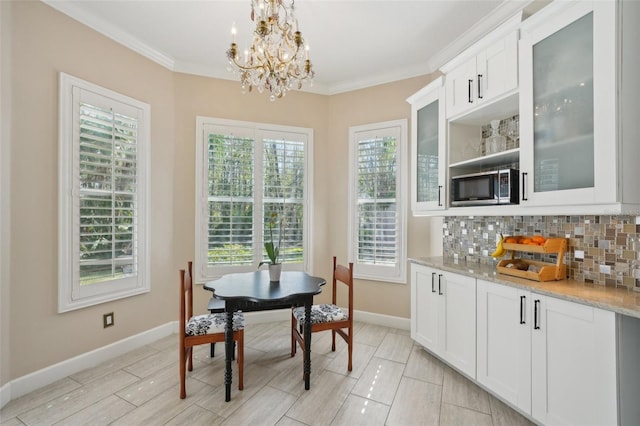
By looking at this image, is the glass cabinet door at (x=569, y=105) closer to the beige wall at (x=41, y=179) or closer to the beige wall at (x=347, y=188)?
the beige wall at (x=347, y=188)

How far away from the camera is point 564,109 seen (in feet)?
5.73

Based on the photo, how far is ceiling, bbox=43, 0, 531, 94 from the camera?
2.46 metres

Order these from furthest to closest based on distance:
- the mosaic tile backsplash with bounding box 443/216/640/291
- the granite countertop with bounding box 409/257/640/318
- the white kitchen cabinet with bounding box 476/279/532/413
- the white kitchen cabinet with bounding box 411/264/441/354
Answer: the white kitchen cabinet with bounding box 411/264/441/354, the white kitchen cabinet with bounding box 476/279/532/413, the mosaic tile backsplash with bounding box 443/216/640/291, the granite countertop with bounding box 409/257/640/318

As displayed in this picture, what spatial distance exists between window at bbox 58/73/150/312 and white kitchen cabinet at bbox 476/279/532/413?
3068 mm

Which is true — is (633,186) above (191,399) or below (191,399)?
above

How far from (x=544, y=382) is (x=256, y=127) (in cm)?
344

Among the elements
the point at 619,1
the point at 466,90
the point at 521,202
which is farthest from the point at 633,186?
the point at 466,90

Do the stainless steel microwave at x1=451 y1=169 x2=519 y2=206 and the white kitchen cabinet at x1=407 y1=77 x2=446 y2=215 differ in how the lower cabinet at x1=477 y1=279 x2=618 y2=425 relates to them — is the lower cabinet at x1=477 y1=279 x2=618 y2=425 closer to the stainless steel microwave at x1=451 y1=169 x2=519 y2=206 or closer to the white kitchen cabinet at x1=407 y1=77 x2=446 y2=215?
the stainless steel microwave at x1=451 y1=169 x2=519 y2=206

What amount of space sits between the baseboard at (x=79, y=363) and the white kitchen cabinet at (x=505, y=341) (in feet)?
9.88

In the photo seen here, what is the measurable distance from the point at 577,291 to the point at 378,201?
2.12 metres

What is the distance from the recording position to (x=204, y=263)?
3434 millimetres

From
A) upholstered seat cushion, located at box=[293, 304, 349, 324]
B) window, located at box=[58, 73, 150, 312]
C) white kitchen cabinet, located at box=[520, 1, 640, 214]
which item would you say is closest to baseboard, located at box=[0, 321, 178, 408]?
window, located at box=[58, 73, 150, 312]

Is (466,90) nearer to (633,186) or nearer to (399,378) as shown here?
(633,186)

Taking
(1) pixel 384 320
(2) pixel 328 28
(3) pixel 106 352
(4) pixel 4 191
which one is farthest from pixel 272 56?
(1) pixel 384 320
